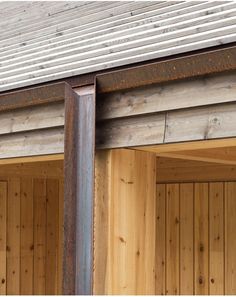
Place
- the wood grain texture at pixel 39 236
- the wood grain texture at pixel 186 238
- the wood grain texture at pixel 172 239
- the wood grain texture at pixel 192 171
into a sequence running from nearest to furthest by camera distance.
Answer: the wood grain texture at pixel 192 171, the wood grain texture at pixel 186 238, the wood grain texture at pixel 172 239, the wood grain texture at pixel 39 236

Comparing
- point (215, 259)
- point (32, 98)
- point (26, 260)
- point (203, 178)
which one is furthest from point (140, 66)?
point (26, 260)

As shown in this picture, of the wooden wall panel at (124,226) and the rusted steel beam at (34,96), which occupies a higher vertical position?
the rusted steel beam at (34,96)

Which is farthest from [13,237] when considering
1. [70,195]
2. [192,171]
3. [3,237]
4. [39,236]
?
[70,195]

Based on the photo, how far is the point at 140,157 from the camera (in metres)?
3.30

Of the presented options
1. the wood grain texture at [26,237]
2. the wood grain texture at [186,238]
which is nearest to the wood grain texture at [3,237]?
the wood grain texture at [26,237]

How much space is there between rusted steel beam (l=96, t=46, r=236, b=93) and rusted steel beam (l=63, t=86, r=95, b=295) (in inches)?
5.8

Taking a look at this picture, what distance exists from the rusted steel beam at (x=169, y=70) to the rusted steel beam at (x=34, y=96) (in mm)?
327

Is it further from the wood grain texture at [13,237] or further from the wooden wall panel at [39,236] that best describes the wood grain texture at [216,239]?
the wood grain texture at [13,237]

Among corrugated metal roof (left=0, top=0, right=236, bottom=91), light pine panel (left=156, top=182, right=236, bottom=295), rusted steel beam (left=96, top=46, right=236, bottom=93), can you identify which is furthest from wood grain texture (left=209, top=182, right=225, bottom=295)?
rusted steel beam (left=96, top=46, right=236, bottom=93)

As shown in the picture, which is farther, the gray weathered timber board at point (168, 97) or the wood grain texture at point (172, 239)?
the wood grain texture at point (172, 239)

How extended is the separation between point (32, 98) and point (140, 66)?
3.06 ft

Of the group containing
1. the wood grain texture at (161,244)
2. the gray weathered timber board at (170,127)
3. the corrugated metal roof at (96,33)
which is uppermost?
the corrugated metal roof at (96,33)

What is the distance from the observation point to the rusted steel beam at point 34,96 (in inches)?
139

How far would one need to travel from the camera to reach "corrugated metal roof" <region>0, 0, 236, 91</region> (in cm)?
284
